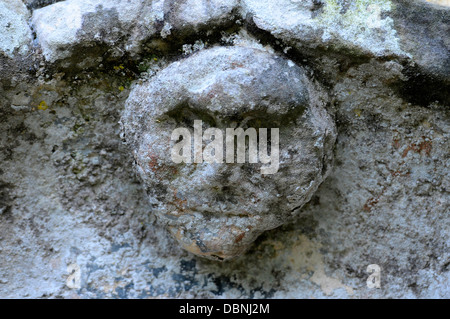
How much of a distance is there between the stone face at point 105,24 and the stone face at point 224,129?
0.08 metres

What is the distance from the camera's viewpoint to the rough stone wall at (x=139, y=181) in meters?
0.87

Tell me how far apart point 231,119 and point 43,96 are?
1.27 feet

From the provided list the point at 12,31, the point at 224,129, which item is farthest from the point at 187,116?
the point at 12,31

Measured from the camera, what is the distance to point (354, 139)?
38.4 inches

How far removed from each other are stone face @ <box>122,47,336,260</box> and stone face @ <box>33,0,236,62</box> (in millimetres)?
80

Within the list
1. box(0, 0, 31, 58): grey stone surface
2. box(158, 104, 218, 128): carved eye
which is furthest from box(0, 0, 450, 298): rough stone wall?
box(158, 104, 218, 128): carved eye

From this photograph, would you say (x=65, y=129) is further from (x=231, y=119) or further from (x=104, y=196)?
(x=231, y=119)

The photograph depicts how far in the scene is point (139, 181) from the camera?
3.34 ft

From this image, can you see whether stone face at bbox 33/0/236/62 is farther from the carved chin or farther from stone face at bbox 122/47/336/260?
the carved chin

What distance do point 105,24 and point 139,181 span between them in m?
0.32

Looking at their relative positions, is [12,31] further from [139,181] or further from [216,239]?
[216,239]

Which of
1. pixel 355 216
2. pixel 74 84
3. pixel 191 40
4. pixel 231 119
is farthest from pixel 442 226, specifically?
pixel 74 84

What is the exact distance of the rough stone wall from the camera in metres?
0.87

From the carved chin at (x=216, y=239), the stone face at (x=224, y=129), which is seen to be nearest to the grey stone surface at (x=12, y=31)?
the stone face at (x=224, y=129)
